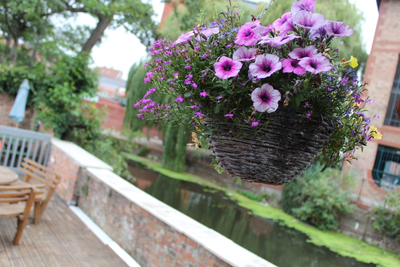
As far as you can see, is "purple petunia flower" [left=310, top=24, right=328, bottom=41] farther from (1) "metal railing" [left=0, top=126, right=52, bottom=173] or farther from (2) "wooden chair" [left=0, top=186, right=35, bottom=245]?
(1) "metal railing" [left=0, top=126, right=52, bottom=173]

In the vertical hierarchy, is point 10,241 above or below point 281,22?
below

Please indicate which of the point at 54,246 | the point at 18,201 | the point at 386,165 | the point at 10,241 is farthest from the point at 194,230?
the point at 386,165

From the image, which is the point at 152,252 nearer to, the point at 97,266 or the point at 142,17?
the point at 97,266

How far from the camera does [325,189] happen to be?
8.14 metres

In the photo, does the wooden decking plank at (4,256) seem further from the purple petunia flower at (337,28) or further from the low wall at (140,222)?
the purple petunia flower at (337,28)

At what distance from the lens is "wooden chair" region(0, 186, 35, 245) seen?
Answer: 9.27ft

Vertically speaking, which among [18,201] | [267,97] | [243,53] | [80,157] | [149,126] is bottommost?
[18,201]

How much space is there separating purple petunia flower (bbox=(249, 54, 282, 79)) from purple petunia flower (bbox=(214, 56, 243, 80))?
0.12 ft

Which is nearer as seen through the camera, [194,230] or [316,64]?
[316,64]

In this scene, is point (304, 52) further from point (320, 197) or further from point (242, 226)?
point (320, 197)

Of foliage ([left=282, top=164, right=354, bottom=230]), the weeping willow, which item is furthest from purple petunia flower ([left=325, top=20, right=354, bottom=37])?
the weeping willow

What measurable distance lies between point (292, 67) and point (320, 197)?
8.09 meters

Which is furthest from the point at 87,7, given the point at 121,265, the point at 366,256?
the point at 366,256

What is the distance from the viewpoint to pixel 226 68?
2.75 feet
